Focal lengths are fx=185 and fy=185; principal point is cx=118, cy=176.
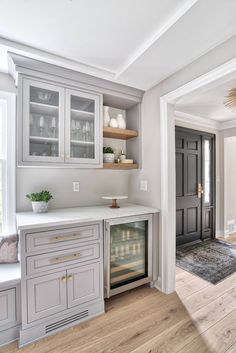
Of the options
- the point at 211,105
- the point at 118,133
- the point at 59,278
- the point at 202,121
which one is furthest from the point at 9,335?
the point at 202,121

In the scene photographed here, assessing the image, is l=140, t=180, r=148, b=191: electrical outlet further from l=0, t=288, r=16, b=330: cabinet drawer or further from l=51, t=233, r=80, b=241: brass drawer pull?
l=0, t=288, r=16, b=330: cabinet drawer

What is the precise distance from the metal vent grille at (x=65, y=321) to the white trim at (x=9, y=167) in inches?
40.6

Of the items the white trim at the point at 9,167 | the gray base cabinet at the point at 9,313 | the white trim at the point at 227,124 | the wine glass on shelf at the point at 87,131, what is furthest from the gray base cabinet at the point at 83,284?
the white trim at the point at 227,124

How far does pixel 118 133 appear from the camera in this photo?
93.9 inches

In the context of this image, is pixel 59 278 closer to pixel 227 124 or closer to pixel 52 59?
pixel 52 59

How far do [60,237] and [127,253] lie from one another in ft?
2.82

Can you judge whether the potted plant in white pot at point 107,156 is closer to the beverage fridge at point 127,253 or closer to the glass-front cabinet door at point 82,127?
the glass-front cabinet door at point 82,127

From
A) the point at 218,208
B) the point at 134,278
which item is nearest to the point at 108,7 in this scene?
the point at 134,278

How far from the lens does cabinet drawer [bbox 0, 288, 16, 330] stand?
4.87 ft

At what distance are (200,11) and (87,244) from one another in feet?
6.65

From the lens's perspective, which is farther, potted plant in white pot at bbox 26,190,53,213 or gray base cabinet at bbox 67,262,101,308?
potted plant in white pot at bbox 26,190,53,213

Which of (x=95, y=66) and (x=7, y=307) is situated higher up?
(x=95, y=66)

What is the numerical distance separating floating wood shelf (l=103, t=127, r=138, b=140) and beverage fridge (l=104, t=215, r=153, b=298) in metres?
1.08

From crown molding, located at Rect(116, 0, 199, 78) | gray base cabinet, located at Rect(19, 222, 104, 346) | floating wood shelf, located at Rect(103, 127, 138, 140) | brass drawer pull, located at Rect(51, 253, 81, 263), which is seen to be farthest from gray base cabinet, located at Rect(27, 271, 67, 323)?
crown molding, located at Rect(116, 0, 199, 78)
